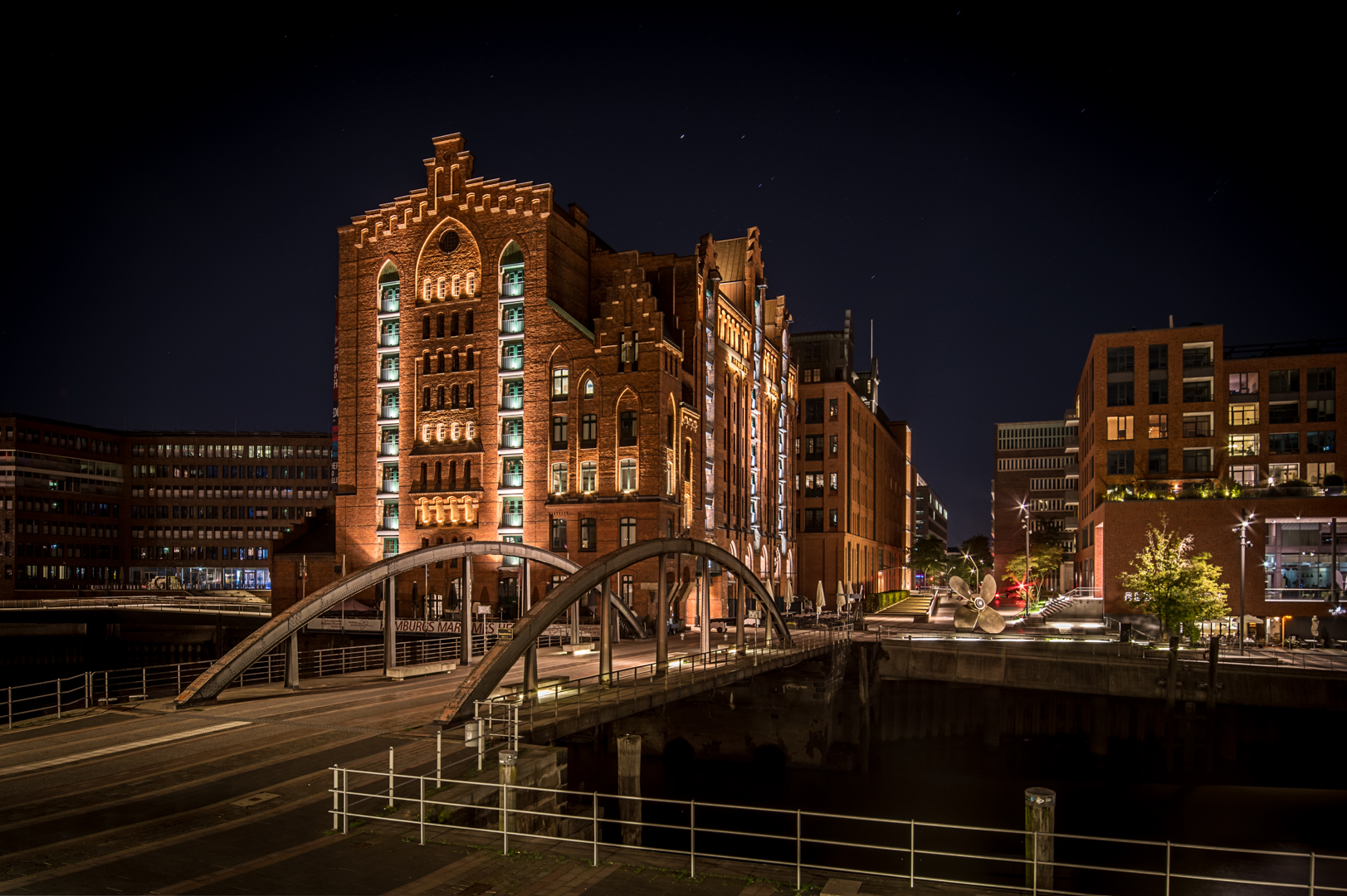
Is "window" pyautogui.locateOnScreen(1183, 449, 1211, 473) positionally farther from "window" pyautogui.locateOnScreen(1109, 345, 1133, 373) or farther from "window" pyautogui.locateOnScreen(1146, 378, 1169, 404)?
"window" pyautogui.locateOnScreen(1109, 345, 1133, 373)

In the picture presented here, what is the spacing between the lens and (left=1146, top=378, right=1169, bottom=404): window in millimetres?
73062

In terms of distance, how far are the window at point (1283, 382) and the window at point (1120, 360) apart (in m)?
11.0

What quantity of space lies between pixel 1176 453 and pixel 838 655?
4152 centimetres

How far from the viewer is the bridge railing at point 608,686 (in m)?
23.7

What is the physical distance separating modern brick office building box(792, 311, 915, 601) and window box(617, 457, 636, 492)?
39.1 meters

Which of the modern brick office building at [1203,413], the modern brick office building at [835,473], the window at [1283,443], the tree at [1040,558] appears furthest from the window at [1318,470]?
the modern brick office building at [835,473]

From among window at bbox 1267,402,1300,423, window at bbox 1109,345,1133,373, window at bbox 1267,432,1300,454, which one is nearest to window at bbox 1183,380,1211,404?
window at bbox 1109,345,1133,373

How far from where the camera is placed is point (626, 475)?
63.6 metres

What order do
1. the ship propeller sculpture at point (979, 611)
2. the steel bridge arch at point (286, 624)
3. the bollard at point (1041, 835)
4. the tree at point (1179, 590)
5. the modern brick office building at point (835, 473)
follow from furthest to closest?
the modern brick office building at point (835, 473) < the ship propeller sculpture at point (979, 611) < the tree at point (1179, 590) < the steel bridge arch at point (286, 624) < the bollard at point (1041, 835)

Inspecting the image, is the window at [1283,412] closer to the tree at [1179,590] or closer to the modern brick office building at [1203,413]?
the modern brick office building at [1203,413]

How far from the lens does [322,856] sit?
1369cm

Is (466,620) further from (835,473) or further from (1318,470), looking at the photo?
(1318,470)

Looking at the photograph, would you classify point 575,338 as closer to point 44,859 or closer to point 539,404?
point 539,404

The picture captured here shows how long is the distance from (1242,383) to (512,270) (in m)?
56.5
